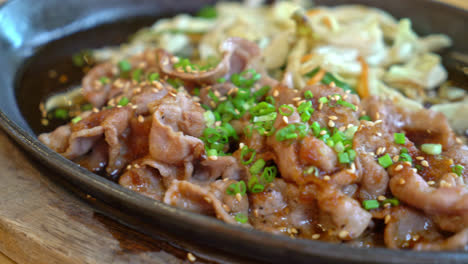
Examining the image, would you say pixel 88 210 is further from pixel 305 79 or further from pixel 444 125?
pixel 444 125

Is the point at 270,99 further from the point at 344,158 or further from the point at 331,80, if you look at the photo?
the point at 331,80

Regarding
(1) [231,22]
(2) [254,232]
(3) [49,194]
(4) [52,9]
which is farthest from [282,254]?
(4) [52,9]

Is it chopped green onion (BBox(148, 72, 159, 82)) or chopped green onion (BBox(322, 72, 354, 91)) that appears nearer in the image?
chopped green onion (BBox(148, 72, 159, 82))

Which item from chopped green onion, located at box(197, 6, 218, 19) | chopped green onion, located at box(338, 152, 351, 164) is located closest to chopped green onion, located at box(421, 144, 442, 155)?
chopped green onion, located at box(338, 152, 351, 164)

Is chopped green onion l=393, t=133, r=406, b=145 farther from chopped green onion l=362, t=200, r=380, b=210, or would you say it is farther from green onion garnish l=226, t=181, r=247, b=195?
green onion garnish l=226, t=181, r=247, b=195

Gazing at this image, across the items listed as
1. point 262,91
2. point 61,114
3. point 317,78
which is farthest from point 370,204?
point 61,114

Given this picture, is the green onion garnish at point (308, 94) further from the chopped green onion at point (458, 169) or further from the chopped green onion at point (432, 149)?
the chopped green onion at point (458, 169)

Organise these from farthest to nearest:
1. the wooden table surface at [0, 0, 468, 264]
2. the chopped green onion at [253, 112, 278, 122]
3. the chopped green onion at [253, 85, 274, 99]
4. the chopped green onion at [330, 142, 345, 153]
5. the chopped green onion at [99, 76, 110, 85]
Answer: the chopped green onion at [99, 76, 110, 85]
the chopped green onion at [253, 85, 274, 99]
the chopped green onion at [253, 112, 278, 122]
the chopped green onion at [330, 142, 345, 153]
the wooden table surface at [0, 0, 468, 264]
